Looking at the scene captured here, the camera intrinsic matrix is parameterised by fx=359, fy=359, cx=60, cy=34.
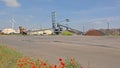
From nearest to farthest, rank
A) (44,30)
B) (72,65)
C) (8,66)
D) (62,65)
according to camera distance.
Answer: (62,65), (72,65), (8,66), (44,30)

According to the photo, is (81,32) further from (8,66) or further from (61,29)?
(8,66)

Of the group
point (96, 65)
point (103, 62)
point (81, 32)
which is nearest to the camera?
point (96, 65)

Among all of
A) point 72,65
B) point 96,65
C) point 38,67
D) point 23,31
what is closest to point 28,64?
point 38,67

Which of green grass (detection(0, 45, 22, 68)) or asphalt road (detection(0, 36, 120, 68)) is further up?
green grass (detection(0, 45, 22, 68))

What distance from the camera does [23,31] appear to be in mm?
72000

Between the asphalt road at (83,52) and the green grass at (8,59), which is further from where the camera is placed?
the asphalt road at (83,52)

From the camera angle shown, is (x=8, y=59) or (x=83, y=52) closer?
(x=8, y=59)

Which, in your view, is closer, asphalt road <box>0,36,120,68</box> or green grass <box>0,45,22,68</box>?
green grass <box>0,45,22,68</box>

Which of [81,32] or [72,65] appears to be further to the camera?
[81,32]

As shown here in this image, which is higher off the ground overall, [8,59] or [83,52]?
[8,59]

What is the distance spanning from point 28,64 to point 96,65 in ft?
15.7

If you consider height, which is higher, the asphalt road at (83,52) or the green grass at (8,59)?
the green grass at (8,59)

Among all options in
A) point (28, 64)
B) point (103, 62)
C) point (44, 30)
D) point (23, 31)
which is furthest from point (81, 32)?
point (28, 64)

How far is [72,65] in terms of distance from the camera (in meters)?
8.54
